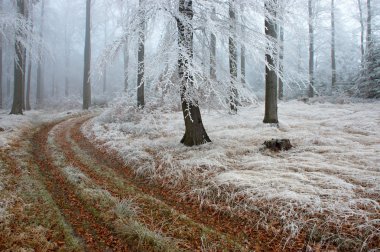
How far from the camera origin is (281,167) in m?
6.20

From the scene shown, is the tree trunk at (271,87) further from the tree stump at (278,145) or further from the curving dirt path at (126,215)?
the curving dirt path at (126,215)

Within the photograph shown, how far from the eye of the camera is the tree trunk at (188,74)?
658cm

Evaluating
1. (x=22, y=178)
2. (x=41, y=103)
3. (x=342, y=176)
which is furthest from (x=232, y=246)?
(x=41, y=103)

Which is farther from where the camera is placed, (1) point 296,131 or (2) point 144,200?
(1) point 296,131

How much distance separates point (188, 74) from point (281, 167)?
3028 millimetres

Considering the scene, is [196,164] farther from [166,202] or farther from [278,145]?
[278,145]

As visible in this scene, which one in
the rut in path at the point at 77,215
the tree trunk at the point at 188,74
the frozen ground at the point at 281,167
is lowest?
the rut in path at the point at 77,215

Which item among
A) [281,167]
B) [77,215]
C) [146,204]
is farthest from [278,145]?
[77,215]

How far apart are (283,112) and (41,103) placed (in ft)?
76.4

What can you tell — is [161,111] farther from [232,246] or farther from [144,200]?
[232,246]

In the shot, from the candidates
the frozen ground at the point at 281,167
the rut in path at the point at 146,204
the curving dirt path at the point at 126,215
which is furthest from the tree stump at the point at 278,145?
the rut in path at the point at 146,204

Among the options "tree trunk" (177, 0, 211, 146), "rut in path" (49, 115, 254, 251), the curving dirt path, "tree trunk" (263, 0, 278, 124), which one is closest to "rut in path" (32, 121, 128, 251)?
the curving dirt path

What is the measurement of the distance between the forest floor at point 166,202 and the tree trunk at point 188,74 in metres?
0.54

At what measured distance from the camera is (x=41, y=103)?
2647 cm
